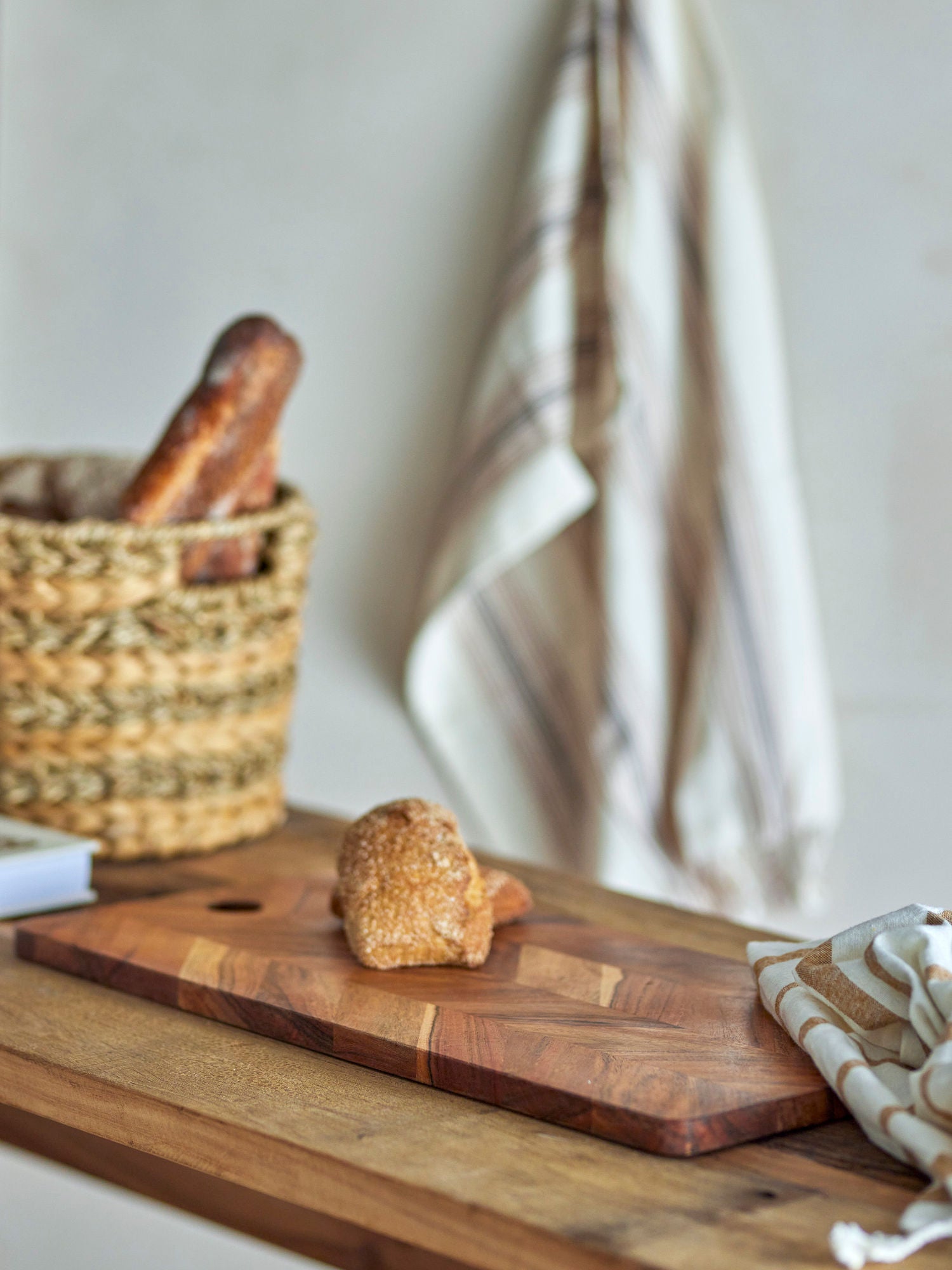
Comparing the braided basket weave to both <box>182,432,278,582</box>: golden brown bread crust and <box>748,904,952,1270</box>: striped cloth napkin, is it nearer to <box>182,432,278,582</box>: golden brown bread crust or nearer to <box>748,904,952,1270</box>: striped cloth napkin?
<box>182,432,278,582</box>: golden brown bread crust

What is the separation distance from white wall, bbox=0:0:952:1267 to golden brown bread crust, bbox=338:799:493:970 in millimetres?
671

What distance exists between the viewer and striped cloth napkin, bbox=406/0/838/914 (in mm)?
1222

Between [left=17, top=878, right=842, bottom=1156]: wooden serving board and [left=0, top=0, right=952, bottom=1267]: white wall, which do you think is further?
[left=0, top=0, right=952, bottom=1267]: white wall

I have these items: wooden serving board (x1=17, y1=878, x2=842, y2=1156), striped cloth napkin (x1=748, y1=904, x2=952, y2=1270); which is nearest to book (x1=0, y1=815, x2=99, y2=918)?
wooden serving board (x1=17, y1=878, x2=842, y2=1156)

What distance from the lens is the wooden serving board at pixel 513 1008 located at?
57 centimetres

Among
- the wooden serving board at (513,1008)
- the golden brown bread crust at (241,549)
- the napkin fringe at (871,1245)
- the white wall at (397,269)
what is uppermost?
the white wall at (397,269)

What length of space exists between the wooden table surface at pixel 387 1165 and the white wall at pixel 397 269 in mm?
766

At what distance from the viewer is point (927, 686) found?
1255mm

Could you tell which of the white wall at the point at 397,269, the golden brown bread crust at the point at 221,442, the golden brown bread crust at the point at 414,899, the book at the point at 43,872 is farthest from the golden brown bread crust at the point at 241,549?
the white wall at the point at 397,269

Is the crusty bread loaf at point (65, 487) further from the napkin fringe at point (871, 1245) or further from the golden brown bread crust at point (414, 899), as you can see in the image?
the napkin fringe at point (871, 1245)

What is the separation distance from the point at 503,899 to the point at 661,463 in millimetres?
588

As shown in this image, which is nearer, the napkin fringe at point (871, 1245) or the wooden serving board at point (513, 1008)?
the napkin fringe at point (871, 1245)

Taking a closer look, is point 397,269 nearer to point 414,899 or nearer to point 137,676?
point 137,676

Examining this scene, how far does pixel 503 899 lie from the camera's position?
2.58ft
